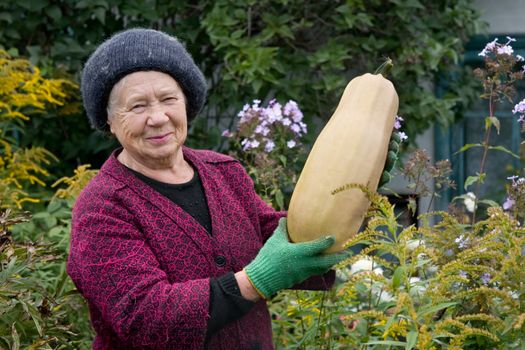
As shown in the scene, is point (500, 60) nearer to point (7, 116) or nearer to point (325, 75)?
point (325, 75)

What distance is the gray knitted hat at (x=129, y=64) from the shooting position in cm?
202

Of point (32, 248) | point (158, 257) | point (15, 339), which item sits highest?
point (158, 257)

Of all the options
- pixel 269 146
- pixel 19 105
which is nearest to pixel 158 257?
pixel 269 146

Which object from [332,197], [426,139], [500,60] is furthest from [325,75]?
[332,197]

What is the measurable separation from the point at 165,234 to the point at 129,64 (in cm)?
41

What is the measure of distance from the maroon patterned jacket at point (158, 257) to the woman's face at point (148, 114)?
88 mm

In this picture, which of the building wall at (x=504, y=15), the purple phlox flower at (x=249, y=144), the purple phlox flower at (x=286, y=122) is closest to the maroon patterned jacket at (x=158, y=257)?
the purple phlox flower at (x=249, y=144)

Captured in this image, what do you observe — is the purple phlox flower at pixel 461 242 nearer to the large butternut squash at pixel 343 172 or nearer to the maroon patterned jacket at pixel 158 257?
the large butternut squash at pixel 343 172

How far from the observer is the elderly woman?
189 cm

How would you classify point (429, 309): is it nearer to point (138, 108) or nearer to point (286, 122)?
point (138, 108)

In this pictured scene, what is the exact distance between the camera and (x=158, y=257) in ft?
6.57

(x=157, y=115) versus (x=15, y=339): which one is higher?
(x=157, y=115)

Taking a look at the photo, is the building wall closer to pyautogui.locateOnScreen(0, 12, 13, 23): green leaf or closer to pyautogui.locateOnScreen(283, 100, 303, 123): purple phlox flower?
pyautogui.locateOnScreen(283, 100, 303, 123): purple phlox flower

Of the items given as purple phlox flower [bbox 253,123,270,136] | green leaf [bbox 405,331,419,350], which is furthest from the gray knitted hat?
purple phlox flower [bbox 253,123,270,136]
